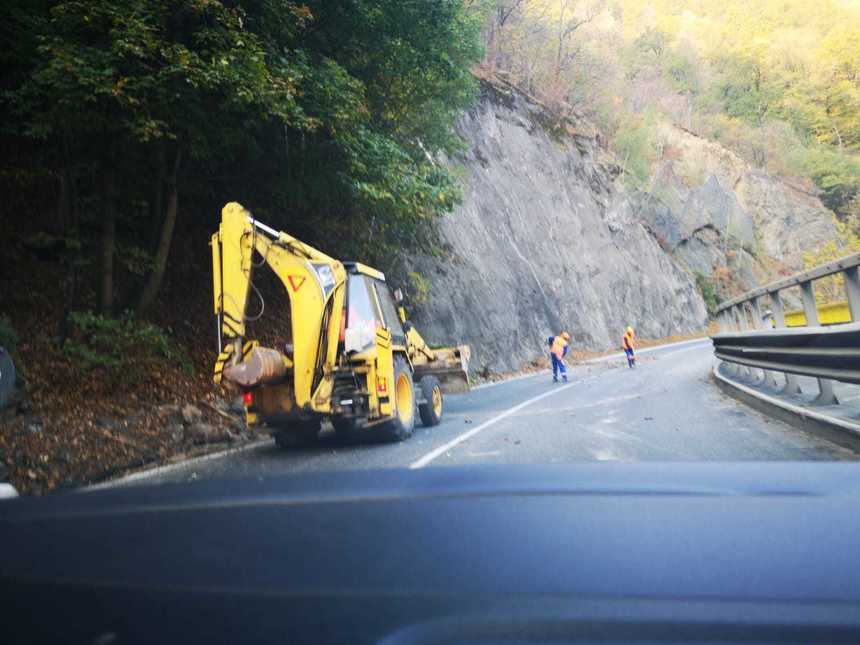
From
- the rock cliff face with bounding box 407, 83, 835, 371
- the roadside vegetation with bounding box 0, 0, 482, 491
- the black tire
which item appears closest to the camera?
the roadside vegetation with bounding box 0, 0, 482, 491

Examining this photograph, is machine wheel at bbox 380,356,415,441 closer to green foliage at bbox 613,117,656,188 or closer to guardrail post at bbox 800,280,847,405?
guardrail post at bbox 800,280,847,405

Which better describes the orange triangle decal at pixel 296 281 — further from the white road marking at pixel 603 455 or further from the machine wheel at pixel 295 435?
the white road marking at pixel 603 455

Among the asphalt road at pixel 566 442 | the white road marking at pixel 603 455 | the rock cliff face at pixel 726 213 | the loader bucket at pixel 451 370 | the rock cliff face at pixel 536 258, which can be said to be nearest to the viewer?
the white road marking at pixel 603 455

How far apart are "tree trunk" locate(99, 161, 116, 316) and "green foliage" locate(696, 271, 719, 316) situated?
5348 centimetres

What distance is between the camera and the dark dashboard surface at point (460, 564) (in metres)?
1.35

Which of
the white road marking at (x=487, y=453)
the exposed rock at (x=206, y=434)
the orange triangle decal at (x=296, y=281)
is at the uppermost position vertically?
the orange triangle decal at (x=296, y=281)

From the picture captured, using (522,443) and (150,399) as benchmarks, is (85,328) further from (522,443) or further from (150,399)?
(522,443)

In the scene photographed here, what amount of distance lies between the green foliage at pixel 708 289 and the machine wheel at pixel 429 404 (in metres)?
52.1

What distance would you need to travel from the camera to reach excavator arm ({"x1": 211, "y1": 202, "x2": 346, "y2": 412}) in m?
8.74

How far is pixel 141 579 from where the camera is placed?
170cm

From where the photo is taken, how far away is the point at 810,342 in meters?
8.16

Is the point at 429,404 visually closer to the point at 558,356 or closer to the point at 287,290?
the point at 287,290

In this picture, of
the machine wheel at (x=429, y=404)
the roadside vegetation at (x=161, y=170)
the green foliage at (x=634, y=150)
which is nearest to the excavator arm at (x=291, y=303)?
the roadside vegetation at (x=161, y=170)

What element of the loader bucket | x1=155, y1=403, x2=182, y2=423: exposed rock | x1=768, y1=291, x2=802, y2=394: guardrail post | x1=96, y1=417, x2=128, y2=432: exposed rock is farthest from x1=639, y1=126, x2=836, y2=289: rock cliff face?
x1=96, y1=417, x2=128, y2=432: exposed rock
